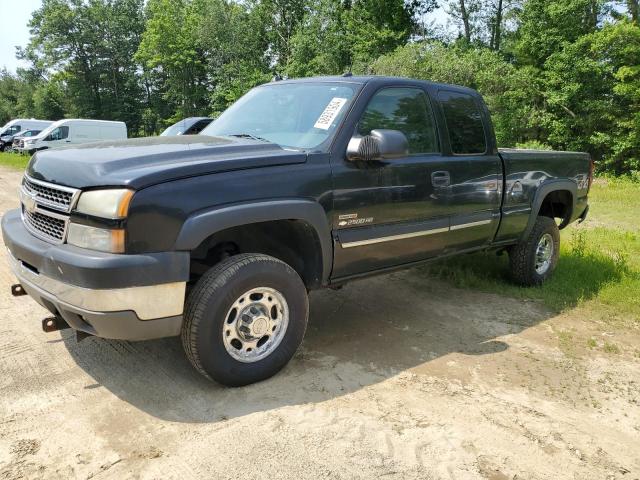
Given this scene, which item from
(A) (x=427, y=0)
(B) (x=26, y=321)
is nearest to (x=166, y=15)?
(A) (x=427, y=0)

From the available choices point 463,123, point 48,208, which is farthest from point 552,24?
point 48,208

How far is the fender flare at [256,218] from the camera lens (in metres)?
2.88

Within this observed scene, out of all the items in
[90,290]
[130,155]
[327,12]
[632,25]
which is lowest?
[90,290]

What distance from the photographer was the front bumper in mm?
2719

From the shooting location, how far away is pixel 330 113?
3789 mm

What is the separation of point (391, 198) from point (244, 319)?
1.39 metres

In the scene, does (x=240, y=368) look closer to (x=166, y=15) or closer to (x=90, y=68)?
(x=166, y=15)

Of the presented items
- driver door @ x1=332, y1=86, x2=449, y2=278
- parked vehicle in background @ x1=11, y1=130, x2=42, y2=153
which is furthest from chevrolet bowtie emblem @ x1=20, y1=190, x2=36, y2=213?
parked vehicle in background @ x1=11, y1=130, x2=42, y2=153

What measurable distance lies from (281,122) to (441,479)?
8.65 ft

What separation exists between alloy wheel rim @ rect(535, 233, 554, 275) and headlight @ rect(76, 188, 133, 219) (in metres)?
4.52

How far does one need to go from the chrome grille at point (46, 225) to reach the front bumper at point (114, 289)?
0.07 metres

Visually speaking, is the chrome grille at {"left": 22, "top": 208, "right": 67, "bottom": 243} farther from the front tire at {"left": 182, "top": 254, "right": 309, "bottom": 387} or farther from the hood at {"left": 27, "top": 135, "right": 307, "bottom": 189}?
the front tire at {"left": 182, "top": 254, "right": 309, "bottom": 387}

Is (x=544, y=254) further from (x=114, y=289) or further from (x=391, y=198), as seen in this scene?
(x=114, y=289)

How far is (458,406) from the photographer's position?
3.21 meters
